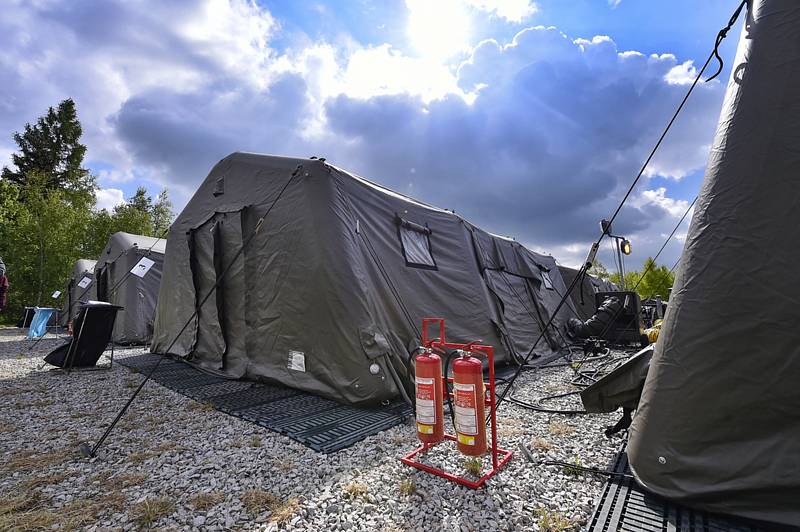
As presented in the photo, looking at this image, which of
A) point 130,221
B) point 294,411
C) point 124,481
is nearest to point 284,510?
point 124,481

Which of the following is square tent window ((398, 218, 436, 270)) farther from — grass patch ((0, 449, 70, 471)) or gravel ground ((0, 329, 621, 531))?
grass patch ((0, 449, 70, 471))

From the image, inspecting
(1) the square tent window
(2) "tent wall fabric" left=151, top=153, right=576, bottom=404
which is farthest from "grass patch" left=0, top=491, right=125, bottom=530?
(1) the square tent window

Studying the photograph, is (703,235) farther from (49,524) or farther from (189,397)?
(189,397)

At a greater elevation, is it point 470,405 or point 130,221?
point 130,221

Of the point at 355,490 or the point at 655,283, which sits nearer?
the point at 355,490

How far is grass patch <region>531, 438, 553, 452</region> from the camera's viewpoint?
276cm

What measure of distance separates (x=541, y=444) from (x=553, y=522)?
1.04 metres

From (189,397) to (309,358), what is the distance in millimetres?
1491

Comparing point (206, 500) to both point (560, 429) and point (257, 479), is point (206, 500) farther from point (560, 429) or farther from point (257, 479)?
point (560, 429)

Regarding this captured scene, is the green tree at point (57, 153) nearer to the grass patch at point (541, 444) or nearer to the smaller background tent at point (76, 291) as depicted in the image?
the smaller background tent at point (76, 291)

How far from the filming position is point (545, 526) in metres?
1.81

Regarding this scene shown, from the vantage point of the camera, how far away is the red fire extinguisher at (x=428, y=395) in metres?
2.49

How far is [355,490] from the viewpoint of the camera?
2.13 m

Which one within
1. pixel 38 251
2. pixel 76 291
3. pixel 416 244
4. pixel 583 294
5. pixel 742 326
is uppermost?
pixel 38 251
